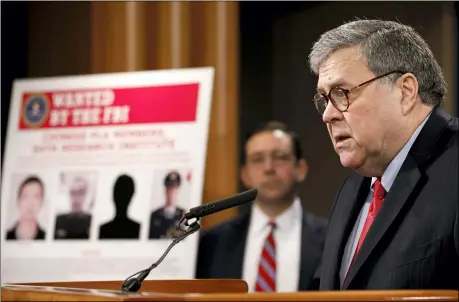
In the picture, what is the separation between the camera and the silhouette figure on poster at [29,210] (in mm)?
4172

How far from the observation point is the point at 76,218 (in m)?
4.13

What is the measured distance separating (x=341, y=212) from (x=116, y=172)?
6.99 ft

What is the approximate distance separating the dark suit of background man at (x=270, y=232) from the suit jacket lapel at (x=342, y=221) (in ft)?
6.13

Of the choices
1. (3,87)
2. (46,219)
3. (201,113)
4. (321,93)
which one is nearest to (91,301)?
(321,93)

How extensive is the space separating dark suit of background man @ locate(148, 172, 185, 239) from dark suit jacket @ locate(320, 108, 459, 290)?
197 centimetres

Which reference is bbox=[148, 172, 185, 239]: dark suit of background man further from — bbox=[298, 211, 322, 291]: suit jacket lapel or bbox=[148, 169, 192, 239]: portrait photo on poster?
bbox=[298, 211, 322, 291]: suit jacket lapel

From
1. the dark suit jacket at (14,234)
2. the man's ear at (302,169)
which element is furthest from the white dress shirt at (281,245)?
the dark suit jacket at (14,234)

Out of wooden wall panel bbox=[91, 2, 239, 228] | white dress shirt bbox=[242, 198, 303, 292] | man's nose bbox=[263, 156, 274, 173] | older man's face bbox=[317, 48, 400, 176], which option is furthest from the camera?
wooden wall panel bbox=[91, 2, 239, 228]

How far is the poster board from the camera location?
3.97m

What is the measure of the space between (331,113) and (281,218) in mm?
2188

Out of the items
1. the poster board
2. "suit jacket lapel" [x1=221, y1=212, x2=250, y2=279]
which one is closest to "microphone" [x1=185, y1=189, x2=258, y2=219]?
the poster board

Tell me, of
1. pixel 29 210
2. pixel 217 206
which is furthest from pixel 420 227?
pixel 29 210

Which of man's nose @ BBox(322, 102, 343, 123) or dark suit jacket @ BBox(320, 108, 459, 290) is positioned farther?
man's nose @ BBox(322, 102, 343, 123)

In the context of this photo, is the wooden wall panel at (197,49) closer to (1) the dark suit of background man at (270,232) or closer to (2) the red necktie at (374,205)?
(1) the dark suit of background man at (270,232)
